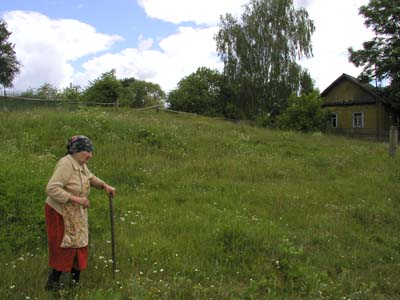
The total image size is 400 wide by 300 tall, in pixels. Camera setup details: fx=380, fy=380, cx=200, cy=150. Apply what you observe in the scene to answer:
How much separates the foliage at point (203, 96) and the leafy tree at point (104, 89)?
26.1 ft

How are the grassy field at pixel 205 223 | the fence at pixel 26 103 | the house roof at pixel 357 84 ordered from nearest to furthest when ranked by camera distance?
the grassy field at pixel 205 223
the fence at pixel 26 103
the house roof at pixel 357 84

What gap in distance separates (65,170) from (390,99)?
1403 inches

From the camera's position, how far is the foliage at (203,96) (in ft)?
141

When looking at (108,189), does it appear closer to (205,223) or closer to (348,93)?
(205,223)

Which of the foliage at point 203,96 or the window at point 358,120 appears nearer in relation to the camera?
the window at point 358,120

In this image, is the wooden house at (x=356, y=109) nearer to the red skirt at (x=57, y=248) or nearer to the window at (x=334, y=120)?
the window at (x=334, y=120)

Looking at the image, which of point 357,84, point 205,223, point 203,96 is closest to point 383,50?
point 357,84

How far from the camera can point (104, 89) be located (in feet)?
122

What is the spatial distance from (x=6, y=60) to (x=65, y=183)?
4476 cm

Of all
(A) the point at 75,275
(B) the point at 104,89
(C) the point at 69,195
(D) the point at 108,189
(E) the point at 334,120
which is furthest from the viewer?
(E) the point at 334,120

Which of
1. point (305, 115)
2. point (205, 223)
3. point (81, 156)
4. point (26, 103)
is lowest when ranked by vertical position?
point (205, 223)

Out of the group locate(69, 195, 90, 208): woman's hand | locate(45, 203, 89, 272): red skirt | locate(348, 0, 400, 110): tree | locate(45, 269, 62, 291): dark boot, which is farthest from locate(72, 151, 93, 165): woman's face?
locate(348, 0, 400, 110): tree

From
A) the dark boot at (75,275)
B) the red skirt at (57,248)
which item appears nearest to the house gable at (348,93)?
the dark boot at (75,275)

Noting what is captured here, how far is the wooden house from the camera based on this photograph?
35.9m
